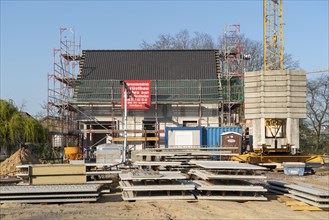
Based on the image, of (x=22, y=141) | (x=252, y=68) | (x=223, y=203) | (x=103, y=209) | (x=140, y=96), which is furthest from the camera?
(x=252, y=68)

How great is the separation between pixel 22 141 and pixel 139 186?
21.4m

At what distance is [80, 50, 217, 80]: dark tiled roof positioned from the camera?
4200 cm

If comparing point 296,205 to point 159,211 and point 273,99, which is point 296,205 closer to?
point 159,211

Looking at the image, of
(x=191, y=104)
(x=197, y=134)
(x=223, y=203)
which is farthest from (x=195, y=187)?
(x=191, y=104)

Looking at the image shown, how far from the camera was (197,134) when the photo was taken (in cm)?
3459

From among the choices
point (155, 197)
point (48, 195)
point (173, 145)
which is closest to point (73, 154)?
point (173, 145)

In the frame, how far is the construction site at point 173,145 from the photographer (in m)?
14.2

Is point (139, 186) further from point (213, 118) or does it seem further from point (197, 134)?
point (213, 118)

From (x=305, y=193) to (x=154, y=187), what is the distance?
177 inches

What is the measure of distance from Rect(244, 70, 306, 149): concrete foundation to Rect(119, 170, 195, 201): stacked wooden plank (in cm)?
1623

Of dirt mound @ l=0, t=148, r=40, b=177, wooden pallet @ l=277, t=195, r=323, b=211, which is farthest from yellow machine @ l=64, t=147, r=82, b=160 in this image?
wooden pallet @ l=277, t=195, r=323, b=211

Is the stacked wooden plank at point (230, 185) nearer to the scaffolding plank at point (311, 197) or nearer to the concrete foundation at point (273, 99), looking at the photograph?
the scaffolding plank at point (311, 197)

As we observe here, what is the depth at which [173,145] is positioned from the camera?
34.1m

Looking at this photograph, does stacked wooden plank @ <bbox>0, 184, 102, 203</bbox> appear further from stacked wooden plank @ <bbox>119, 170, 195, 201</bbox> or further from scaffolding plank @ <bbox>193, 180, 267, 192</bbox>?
scaffolding plank @ <bbox>193, 180, 267, 192</bbox>
